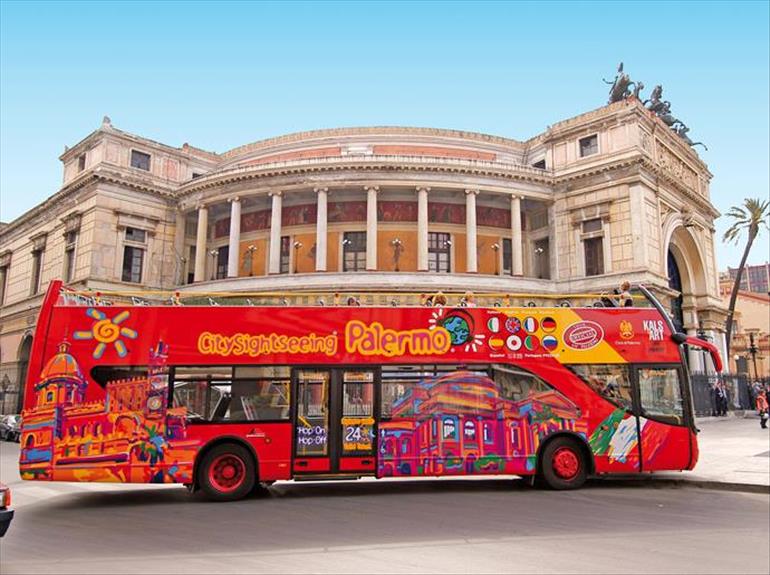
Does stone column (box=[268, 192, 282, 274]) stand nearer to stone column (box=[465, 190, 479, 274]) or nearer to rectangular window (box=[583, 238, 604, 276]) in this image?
stone column (box=[465, 190, 479, 274])

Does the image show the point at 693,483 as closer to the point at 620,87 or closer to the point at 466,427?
the point at 466,427

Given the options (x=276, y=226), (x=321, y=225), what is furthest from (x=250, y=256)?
(x=321, y=225)

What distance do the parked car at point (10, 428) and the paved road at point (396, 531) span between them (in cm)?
1632

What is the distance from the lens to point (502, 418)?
1008 centimetres

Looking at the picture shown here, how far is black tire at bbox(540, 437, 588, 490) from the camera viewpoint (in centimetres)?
1009

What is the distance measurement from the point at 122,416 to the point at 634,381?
8961 millimetres

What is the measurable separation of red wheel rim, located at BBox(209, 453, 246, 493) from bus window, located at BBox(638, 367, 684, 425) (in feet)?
23.7

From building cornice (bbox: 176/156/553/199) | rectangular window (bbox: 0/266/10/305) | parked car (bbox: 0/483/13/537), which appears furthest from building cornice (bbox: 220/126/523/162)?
parked car (bbox: 0/483/13/537)

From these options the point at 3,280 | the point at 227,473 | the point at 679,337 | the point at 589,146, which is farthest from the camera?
the point at 3,280

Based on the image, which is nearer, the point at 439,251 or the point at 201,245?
the point at 439,251

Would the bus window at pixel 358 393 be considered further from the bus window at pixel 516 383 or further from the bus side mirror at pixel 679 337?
the bus side mirror at pixel 679 337

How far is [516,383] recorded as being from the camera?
33.4ft

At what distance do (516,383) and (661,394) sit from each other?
9.15 feet

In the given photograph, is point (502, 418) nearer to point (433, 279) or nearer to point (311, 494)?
point (311, 494)
